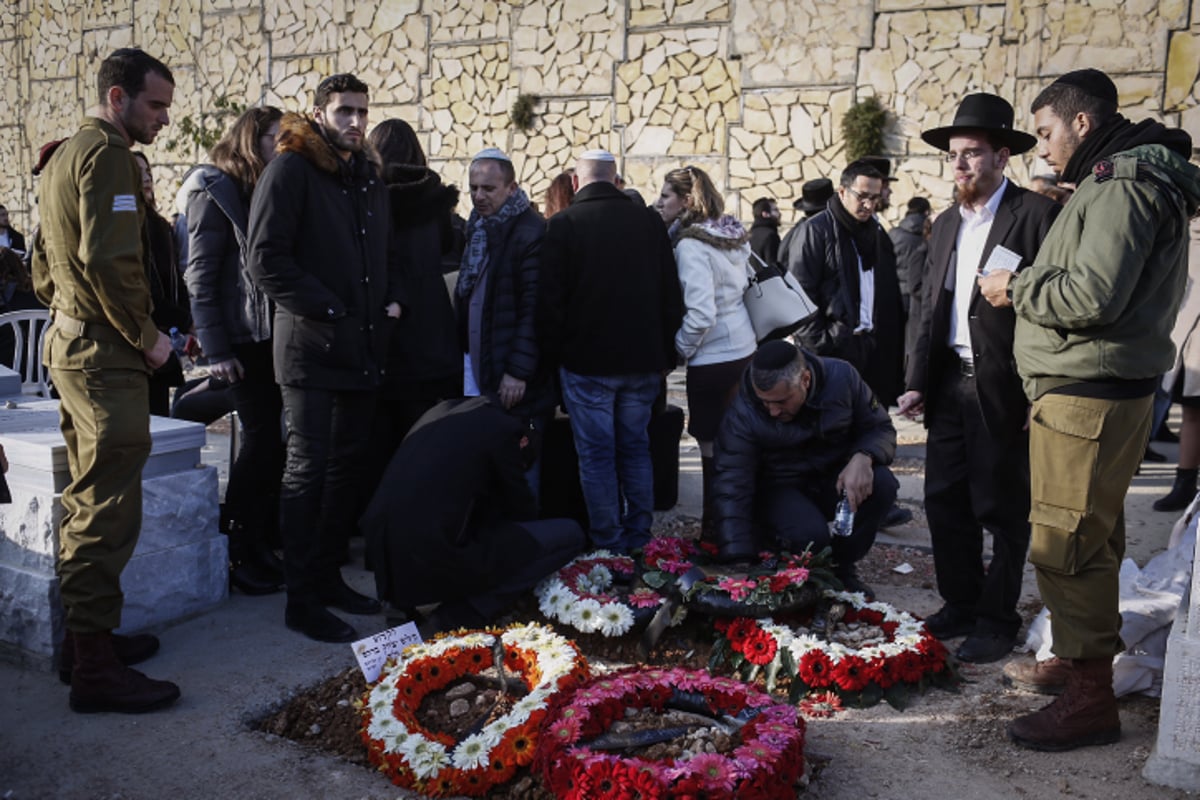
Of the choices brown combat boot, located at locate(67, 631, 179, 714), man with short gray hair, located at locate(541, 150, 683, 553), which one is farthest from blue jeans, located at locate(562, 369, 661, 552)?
brown combat boot, located at locate(67, 631, 179, 714)

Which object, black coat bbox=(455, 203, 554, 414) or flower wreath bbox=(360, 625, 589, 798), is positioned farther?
black coat bbox=(455, 203, 554, 414)

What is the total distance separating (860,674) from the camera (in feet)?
12.4

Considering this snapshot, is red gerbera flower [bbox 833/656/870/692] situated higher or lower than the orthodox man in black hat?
lower

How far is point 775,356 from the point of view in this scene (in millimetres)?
4461

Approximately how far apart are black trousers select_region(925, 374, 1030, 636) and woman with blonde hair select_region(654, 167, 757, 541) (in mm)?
1306

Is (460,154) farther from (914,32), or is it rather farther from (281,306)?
(281,306)

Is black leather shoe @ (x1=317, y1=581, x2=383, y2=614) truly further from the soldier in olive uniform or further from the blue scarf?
the blue scarf

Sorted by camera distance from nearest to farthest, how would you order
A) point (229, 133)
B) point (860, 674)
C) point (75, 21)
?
1. point (860, 674)
2. point (229, 133)
3. point (75, 21)

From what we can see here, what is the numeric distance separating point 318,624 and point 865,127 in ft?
33.0

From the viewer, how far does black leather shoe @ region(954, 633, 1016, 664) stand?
4.14 m

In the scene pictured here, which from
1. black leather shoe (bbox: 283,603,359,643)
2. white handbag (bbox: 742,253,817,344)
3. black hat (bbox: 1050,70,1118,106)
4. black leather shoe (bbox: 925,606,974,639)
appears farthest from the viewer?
white handbag (bbox: 742,253,817,344)

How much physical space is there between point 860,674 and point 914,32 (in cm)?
1044

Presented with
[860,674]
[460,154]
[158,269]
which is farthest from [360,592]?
[460,154]

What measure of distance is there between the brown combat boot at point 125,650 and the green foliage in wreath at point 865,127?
1025 centimetres
